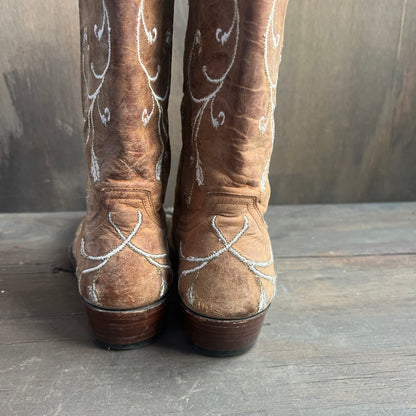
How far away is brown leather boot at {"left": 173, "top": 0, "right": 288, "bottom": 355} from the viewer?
0.64 metres

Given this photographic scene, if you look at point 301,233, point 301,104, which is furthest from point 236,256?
point 301,104

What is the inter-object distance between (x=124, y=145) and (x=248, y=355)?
0.45m

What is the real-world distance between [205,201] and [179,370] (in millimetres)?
311

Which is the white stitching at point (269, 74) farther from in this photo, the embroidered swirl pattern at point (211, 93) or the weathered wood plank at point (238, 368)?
the weathered wood plank at point (238, 368)

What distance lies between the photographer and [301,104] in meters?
1.42

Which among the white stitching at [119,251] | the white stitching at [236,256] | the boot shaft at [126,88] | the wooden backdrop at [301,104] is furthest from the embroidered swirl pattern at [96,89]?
the wooden backdrop at [301,104]

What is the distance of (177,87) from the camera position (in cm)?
132

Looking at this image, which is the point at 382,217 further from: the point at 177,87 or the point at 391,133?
the point at 177,87

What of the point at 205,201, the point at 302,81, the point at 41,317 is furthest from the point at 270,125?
the point at 302,81

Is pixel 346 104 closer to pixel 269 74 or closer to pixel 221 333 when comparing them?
pixel 269 74

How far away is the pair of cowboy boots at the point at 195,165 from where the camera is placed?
642 mm

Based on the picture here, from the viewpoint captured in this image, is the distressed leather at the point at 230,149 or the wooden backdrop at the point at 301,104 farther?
the wooden backdrop at the point at 301,104

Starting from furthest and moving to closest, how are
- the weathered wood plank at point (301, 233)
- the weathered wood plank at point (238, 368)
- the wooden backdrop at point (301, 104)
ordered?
the wooden backdrop at point (301, 104), the weathered wood plank at point (301, 233), the weathered wood plank at point (238, 368)

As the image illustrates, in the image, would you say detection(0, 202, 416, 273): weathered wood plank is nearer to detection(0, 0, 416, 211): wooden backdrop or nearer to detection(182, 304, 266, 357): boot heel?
detection(0, 0, 416, 211): wooden backdrop
